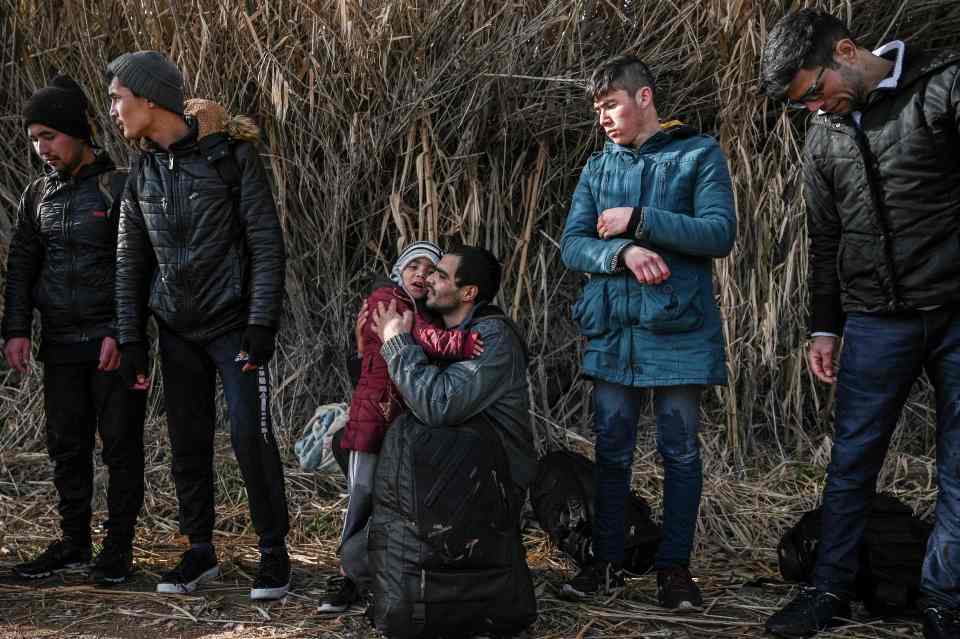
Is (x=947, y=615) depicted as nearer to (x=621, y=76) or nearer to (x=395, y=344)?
(x=395, y=344)

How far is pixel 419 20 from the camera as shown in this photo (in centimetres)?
426

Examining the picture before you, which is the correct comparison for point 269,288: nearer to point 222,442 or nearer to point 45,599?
point 45,599

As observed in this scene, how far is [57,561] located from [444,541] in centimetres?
160

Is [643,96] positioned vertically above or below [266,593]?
above

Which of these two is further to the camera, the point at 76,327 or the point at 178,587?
the point at 76,327

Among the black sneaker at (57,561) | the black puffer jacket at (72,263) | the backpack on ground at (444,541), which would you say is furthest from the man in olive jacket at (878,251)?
the black sneaker at (57,561)

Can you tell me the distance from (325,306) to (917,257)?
2734mm

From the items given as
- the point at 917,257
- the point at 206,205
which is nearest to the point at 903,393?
the point at 917,257

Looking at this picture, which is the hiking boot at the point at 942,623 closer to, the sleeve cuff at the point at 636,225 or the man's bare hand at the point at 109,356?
the sleeve cuff at the point at 636,225

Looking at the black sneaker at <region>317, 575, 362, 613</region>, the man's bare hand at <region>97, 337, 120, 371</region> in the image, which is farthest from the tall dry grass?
the black sneaker at <region>317, 575, 362, 613</region>

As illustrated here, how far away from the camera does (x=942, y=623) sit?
8.26 feet

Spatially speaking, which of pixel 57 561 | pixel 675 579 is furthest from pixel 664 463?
pixel 57 561

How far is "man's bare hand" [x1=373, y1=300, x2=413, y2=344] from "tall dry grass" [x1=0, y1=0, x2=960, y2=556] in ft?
4.62

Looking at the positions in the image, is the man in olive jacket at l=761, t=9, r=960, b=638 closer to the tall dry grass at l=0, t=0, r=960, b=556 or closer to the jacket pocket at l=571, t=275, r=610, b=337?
the jacket pocket at l=571, t=275, r=610, b=337
